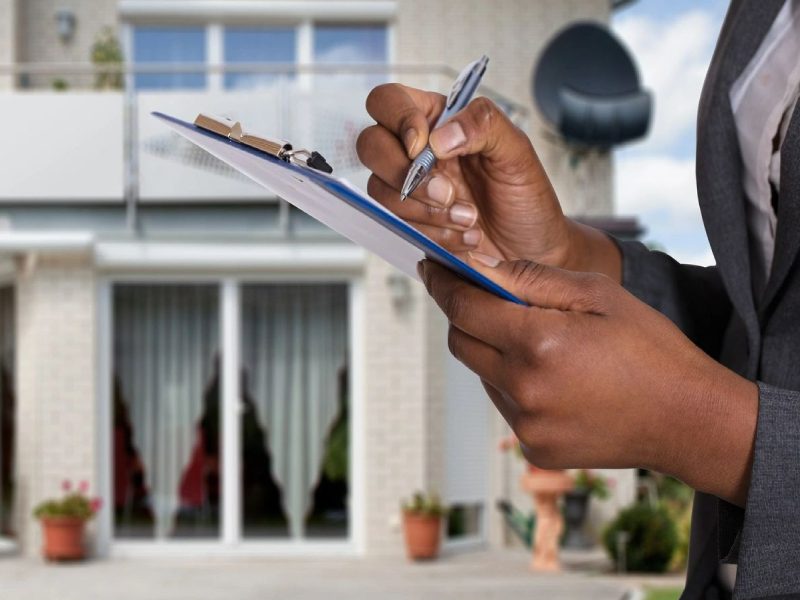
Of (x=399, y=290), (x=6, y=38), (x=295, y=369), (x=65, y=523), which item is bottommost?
(x=65, y=523)

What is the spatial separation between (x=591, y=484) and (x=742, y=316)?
966cm

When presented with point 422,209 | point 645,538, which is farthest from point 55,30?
point 422,209

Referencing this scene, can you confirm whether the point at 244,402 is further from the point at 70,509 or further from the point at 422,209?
the point at 422,209

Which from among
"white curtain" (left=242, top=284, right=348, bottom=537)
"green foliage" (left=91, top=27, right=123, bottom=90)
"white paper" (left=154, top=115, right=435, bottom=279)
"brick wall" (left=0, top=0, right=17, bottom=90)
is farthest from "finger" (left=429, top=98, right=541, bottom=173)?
"brick wall" (left=0, top=0, right=17, bottom=90)

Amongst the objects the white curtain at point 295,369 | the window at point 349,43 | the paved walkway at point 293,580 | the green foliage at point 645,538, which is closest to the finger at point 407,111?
the paved walkway at point 293,580

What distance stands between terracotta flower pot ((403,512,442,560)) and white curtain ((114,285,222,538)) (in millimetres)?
2148

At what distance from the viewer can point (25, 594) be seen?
26.5ft

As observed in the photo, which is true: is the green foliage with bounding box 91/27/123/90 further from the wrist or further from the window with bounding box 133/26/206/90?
the wrist

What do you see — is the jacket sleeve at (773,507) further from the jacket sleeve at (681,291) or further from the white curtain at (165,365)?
the white curtain at (165,365)

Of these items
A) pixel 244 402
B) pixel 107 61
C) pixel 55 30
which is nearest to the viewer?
pixel 244 402

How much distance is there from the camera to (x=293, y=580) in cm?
876

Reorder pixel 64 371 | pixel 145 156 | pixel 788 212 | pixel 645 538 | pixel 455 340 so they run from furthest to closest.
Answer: pixel 145 156
pixel 64 371
pixel 645 538
pixel 788 212
pixel 455 340

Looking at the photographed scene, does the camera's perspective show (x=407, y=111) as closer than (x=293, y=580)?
Yes

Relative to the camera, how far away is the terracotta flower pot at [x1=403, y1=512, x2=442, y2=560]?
10094 millimetres
